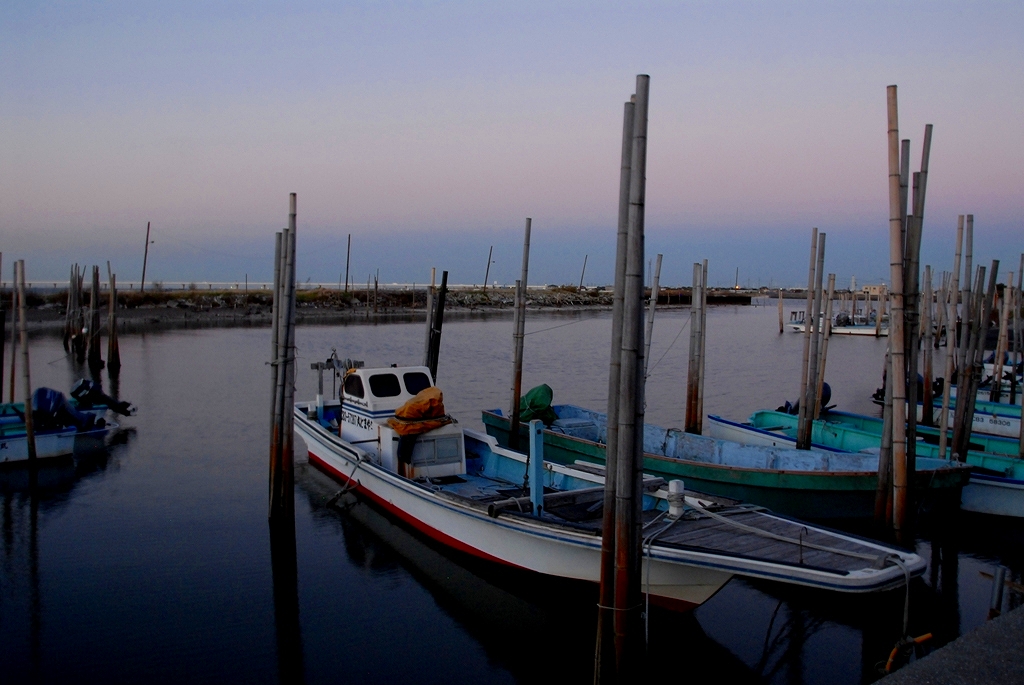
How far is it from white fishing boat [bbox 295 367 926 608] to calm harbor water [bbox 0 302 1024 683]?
0.69 m

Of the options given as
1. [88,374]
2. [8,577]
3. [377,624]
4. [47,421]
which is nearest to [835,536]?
[377,624]

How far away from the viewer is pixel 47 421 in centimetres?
1677

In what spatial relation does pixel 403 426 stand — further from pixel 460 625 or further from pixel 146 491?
pixel 146 491

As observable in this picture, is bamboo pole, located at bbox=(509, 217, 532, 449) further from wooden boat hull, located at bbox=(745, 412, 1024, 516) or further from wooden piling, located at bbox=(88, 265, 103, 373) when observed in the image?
wooden piling, located at bbox=(88, 265, 103, 373)

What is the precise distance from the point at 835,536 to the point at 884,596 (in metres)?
2.76

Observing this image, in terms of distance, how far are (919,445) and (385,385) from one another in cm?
1054

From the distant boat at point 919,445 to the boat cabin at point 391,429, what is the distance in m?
7.18

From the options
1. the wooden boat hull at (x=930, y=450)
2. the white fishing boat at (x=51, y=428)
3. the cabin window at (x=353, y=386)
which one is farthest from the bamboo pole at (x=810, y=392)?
the white fishing boat at (x=51, y=428)

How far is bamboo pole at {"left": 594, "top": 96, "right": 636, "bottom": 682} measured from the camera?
648 cm

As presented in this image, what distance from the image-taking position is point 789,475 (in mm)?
12312

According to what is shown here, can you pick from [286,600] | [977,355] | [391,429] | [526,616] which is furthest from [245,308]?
[526,616]

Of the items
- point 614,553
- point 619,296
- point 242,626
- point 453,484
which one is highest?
point 619,296

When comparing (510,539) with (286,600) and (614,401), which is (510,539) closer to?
(286,600)

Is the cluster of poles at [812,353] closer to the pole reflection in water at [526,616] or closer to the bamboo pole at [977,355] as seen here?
the bamboo pole at [977,355]
